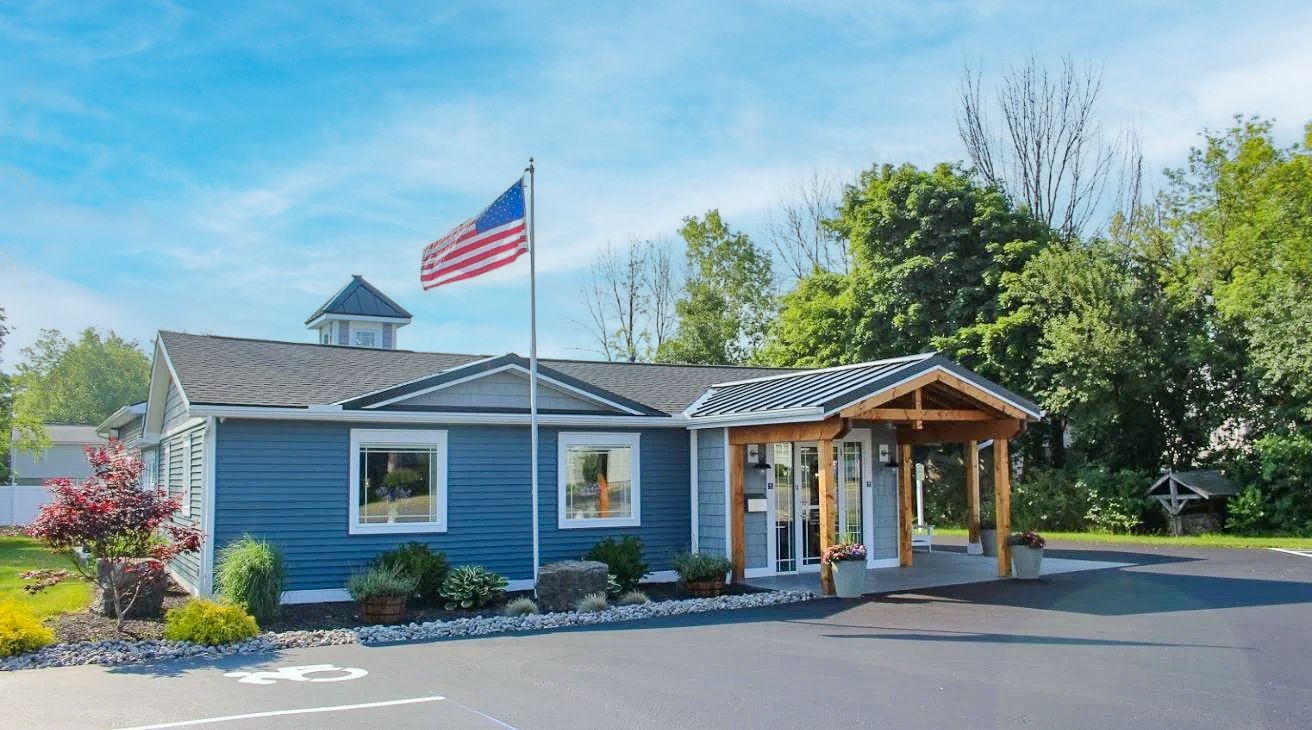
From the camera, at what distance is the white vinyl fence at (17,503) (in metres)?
33.8

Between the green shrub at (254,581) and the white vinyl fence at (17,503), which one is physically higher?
the white vinyl fence at (17,503)

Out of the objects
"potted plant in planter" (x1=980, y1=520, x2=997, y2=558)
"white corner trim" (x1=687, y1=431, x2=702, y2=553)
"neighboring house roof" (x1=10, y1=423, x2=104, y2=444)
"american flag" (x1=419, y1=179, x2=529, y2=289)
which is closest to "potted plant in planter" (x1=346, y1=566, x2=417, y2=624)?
"american flag" (x1=419, y1=179, x2=529, y2=289)

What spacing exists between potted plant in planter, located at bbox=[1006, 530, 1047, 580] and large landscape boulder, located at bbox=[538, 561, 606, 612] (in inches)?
250

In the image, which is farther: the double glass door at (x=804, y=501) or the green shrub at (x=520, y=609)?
the double glass door at (x=804, y=501)

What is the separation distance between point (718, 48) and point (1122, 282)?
1482 centimetres

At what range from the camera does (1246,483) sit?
952 inches

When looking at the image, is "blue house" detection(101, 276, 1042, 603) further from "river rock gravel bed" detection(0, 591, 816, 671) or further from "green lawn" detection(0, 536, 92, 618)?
"river rock gravel bed" detection(0, 591, 816, 671)

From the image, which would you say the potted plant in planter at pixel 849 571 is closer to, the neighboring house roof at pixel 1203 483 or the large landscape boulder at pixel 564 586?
the large landscape boulder at pixel 564 586

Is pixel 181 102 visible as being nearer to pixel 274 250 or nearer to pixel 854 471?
pixel 274 250

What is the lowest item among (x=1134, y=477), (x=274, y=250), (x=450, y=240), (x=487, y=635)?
(x=487, y=635)

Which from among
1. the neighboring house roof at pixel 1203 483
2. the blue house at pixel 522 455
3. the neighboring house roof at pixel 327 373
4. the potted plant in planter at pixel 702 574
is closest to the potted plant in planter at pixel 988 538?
the blue house at pixel 522 455

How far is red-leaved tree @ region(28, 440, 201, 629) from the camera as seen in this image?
1136 centimetres

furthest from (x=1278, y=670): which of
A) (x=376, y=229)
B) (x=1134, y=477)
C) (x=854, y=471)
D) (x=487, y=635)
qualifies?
(x=1134, y=477)

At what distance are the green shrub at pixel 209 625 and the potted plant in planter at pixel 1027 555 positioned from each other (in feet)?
34.2
